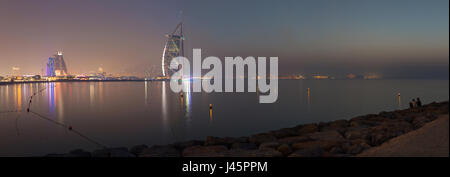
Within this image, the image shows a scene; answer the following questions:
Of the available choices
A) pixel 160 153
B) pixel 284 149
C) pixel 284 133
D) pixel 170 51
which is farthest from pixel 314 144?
pixel 170 51

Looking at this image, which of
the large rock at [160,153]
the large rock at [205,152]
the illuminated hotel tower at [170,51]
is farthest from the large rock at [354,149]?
the illuminated hotel tower at [170,51]

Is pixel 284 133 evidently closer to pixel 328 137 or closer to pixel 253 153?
pixel 328 137

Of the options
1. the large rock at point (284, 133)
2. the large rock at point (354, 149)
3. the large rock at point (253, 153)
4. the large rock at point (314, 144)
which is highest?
the large rock at point (354, 149)

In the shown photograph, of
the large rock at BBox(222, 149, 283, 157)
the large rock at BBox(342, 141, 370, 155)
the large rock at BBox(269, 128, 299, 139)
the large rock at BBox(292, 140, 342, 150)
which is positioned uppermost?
the large rock at BBox(342, 141, 370, 155)

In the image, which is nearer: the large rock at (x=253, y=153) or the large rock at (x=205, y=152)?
the large rock at (x=253, y=153)

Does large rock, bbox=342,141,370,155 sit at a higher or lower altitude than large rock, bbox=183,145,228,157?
higher

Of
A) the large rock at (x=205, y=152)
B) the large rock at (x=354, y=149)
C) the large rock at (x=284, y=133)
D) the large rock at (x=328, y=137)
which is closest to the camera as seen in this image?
the large rock at (x=354, y=149)

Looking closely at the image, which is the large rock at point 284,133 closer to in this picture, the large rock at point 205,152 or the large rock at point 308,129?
the large rock at point 308,129

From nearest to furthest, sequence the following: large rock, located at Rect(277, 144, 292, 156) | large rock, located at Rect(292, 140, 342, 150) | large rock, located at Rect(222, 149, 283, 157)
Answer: large rock, located at Rect(222, 149, 283, 157) → large rock, located at Rect(277, 144, 292, 156) → large rock, located at Rect(292, 140, 342, 150)

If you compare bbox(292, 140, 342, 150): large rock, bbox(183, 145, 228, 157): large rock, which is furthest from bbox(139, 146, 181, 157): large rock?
bbox(292, 140, 342, 150): large rock

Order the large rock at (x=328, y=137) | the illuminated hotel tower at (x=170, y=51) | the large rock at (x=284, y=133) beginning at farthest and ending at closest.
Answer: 1. the illuminated hotel tower at (x=170, y=51)
2. the large rock at (x=284, y=133)
3. the large rock at (x=328, y=137)

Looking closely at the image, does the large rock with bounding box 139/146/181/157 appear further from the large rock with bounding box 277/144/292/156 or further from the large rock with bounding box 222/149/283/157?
the large rock with bounding box 277/144/292/156
